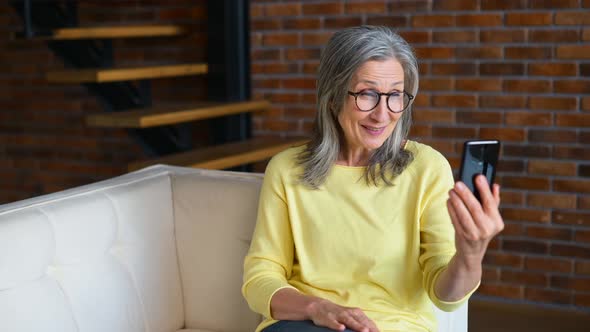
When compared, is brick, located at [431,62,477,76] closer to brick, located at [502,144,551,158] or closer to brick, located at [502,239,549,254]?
brick, located at [502,144,551,158]

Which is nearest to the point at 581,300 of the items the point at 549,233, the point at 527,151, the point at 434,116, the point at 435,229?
the point at 549,233

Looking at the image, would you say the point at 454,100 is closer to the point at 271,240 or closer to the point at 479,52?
the point at 479,52

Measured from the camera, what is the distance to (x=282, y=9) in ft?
12.8

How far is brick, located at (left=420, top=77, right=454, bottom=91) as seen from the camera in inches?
141

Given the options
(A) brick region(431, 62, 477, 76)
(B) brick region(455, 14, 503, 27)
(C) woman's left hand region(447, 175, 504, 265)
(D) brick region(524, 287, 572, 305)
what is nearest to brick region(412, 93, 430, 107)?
(A) brick region(431, 62, 477, 76)

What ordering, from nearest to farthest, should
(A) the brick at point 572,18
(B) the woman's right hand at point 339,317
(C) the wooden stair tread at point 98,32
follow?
(B) the woman's right hand at point 339,317 → (A) the brick at point 572,18 → (C) the wooden stair tread at point 98,32

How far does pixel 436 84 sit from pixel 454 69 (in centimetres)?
10

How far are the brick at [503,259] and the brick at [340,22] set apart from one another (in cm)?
119

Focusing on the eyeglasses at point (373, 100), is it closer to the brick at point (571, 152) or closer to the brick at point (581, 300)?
the brick at point (571, 152)

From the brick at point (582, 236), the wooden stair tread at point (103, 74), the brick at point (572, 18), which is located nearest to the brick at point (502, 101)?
the brick at point (572, 18)

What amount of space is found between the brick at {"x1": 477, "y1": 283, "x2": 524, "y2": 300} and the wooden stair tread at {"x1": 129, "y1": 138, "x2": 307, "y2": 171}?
3.56 ft

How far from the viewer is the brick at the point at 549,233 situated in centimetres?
342

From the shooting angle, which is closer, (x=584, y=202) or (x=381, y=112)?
Answer: (x=381, y=112)

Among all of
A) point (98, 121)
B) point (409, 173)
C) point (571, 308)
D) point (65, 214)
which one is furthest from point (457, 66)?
point (65, 214)
